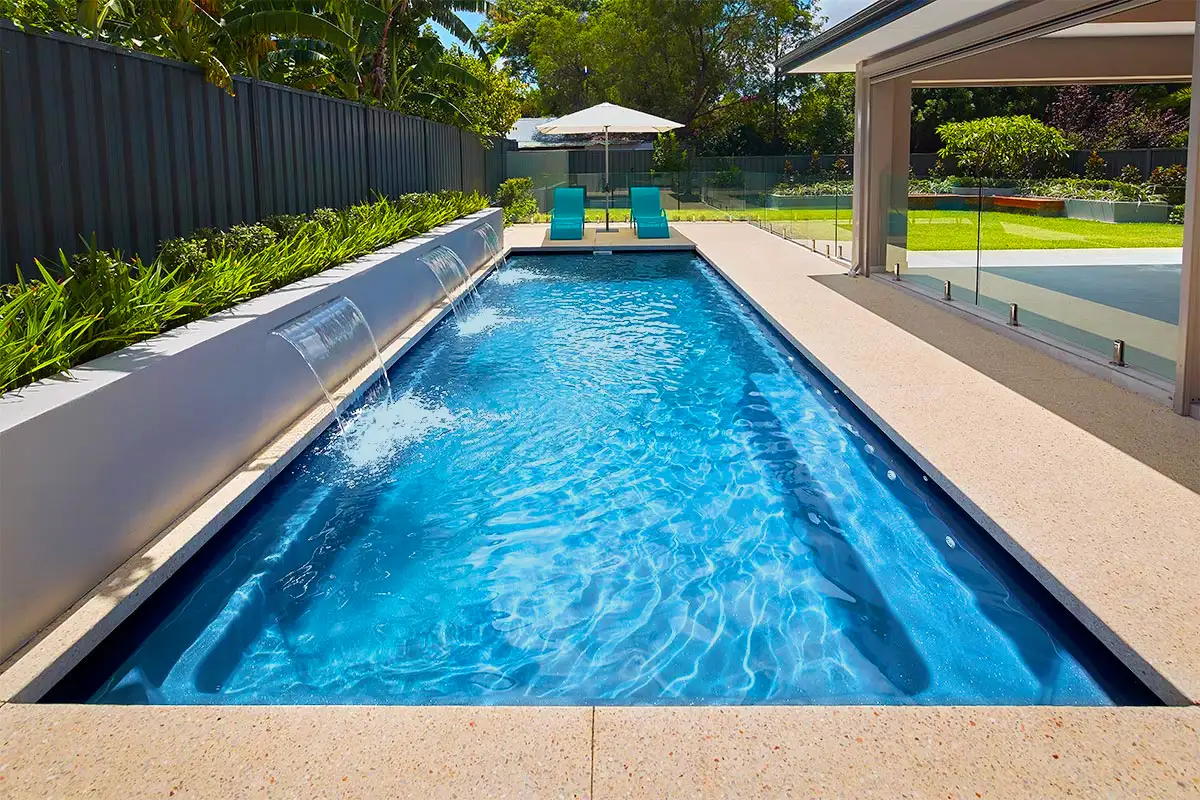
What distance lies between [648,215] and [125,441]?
691 inches

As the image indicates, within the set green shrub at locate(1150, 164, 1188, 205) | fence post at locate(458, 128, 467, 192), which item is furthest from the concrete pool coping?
fence post at locate(458, 128, 467, 192)

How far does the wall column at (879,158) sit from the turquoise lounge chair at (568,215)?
317 inches

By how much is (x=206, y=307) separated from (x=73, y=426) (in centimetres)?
257

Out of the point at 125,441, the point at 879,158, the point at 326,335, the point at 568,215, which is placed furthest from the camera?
the point at 568,215

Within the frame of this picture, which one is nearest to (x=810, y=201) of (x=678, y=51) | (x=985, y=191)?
(x=985, y=191)

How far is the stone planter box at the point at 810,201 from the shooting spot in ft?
51.0

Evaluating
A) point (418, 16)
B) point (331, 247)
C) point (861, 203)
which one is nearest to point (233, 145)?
point (331, 247)

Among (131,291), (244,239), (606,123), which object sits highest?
(606,123)

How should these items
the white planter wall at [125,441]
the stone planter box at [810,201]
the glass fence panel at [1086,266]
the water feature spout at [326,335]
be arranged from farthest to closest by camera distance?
the stone planter box at [810,201] → the glass fence panel at [1086,266] → the water feature spout at [326,335] → the white planter wall at [125,441]

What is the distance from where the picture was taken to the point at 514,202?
27.4m

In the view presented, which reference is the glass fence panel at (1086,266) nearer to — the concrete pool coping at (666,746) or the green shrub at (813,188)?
the concrete pool coping at (666,746)

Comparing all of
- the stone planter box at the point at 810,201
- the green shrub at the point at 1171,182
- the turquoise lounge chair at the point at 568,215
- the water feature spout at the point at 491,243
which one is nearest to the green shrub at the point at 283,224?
the water feature spout at the point at 491,243

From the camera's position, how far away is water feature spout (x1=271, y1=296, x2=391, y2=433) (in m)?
7.02

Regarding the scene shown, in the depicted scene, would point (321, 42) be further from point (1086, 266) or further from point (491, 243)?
point (1086, 266)
